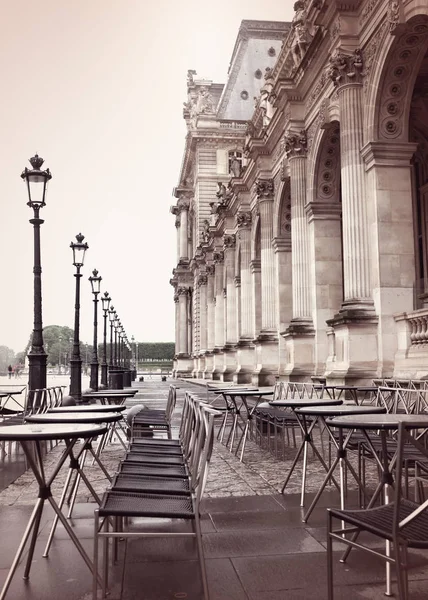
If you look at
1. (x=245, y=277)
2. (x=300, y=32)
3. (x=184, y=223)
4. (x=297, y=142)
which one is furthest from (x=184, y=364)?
(x=300, y=32)

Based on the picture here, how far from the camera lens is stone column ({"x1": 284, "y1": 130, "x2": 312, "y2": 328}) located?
22094 millimetres

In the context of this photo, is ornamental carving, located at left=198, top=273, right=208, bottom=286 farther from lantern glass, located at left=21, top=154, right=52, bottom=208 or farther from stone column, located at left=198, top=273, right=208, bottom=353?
lantern glass, located at left=21, top=154, right=52, bottom=208

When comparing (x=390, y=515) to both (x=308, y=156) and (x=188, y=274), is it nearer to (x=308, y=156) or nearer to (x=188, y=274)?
(x=308, y=156)

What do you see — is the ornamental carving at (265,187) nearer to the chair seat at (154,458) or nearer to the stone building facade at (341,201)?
the stone building facade at (341,201)

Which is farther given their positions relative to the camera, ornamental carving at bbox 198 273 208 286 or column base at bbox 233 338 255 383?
ornamental carving at bbox 198 273 208 286

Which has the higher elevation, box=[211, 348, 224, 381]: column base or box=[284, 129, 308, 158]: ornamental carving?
box=[284, 129, 308, 158]: ornamental carving

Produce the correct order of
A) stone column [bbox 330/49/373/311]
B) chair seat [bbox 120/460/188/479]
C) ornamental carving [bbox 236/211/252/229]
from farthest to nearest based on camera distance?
ornamental carving [bbox 236/211/252/229], stone column [bbox 330/49/373/311], chair seat [bbox 120/460/188/479]

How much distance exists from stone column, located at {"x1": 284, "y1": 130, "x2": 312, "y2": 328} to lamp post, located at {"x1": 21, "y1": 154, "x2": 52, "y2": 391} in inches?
416

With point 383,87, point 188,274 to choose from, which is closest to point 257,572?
point 383,87

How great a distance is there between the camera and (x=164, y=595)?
3850 millimetres

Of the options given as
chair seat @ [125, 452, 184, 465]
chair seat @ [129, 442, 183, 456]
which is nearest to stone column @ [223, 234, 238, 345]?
chair seat @ [129, 442, 183, 456]

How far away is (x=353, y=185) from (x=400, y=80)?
108 inches

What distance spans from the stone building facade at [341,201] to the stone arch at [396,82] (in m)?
0.03

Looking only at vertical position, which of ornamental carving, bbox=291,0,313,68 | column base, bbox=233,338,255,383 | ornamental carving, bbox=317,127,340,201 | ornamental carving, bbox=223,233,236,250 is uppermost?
ornamental carving, bbox=291,0,313,68
